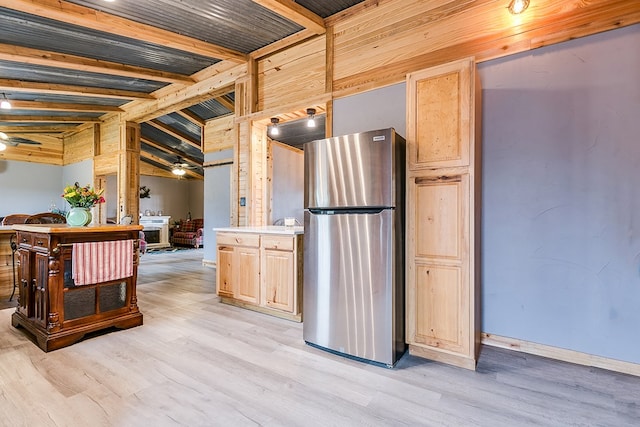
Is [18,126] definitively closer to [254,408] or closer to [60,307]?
[60,307]

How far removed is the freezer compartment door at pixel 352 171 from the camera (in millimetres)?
2219

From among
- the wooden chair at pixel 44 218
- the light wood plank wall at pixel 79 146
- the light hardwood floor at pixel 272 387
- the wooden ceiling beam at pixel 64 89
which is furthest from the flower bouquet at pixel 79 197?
the light wood plank wall at pixel 79 146

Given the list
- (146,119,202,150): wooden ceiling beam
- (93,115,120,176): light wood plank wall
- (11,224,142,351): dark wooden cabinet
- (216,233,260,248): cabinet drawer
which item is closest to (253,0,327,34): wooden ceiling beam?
(216,233,260,248): cabinet drawer

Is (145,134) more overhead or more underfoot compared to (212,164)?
more overhead

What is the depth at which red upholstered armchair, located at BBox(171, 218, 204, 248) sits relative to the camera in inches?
406

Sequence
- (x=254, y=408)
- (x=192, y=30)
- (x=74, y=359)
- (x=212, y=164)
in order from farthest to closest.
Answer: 1. (x=212, y=164)
2. (x=192, y=30)
3. (x=74, y=359)
4. (x=254, y=408)

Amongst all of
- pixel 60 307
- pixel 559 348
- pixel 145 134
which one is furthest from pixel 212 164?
pixel 559 348

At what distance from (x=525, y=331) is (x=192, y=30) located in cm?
460

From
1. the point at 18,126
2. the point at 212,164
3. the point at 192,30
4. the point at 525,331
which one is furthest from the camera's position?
the point at 18,126

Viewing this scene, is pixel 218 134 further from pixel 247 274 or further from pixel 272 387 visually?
pixel 272 387

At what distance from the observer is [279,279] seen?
3215 millimetres

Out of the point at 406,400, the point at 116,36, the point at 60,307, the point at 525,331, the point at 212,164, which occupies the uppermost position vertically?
the point at 116,36

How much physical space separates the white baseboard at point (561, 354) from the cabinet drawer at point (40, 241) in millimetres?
3734

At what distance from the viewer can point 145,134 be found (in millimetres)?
8570
